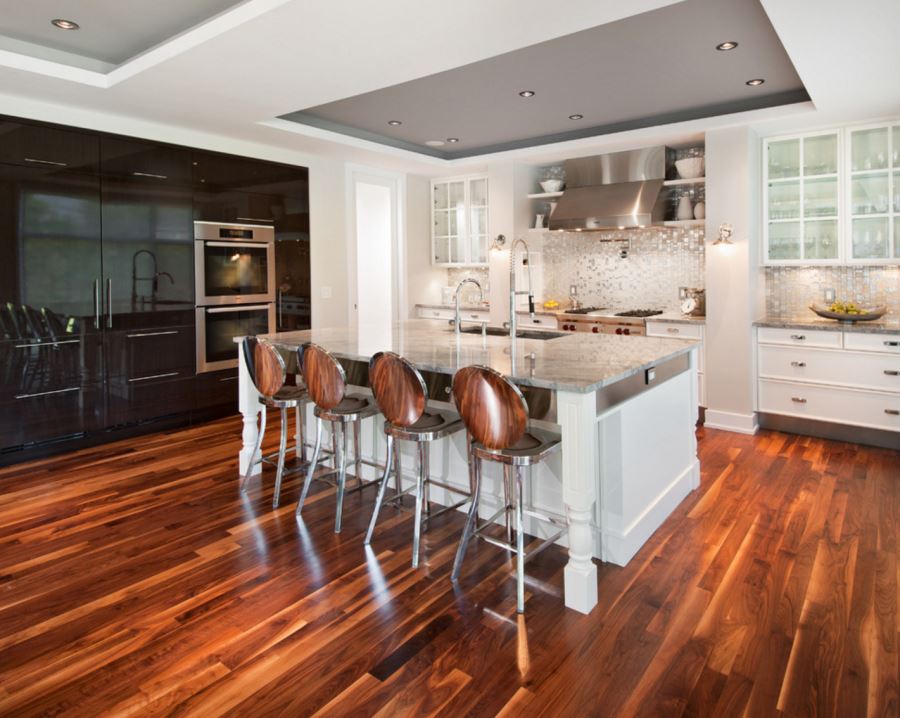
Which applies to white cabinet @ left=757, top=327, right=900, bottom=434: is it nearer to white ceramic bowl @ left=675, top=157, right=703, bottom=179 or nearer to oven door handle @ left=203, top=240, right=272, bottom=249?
white ceramic bowl @ left=675, top=157, right=703, bottom=179

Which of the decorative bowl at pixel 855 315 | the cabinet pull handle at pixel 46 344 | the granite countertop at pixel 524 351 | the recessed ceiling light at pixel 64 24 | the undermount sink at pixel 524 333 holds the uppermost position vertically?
the recessed ceiling light at pixel 64 24

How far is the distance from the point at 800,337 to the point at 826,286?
2.38 ft

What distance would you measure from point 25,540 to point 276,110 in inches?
123

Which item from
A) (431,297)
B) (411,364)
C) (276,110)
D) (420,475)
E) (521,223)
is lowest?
(420,475)

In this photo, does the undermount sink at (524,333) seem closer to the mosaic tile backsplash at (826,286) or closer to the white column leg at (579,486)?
the white column leg at (579,486)

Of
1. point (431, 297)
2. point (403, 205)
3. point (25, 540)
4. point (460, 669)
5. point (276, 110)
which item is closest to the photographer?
point (460, 669)

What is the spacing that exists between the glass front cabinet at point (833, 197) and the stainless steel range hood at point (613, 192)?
93 cm

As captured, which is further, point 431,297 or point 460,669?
point 431,297

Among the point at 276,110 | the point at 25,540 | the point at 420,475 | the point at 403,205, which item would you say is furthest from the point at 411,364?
the point at 403,205

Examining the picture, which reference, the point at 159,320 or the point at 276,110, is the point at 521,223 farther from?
the point at 159,320

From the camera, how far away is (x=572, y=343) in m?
3.56

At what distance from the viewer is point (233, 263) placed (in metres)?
5.53

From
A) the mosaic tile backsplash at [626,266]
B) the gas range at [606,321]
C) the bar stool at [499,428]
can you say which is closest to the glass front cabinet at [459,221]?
the mosaic tile backsplash at [626,266]

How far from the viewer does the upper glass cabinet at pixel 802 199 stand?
16.0 feet
